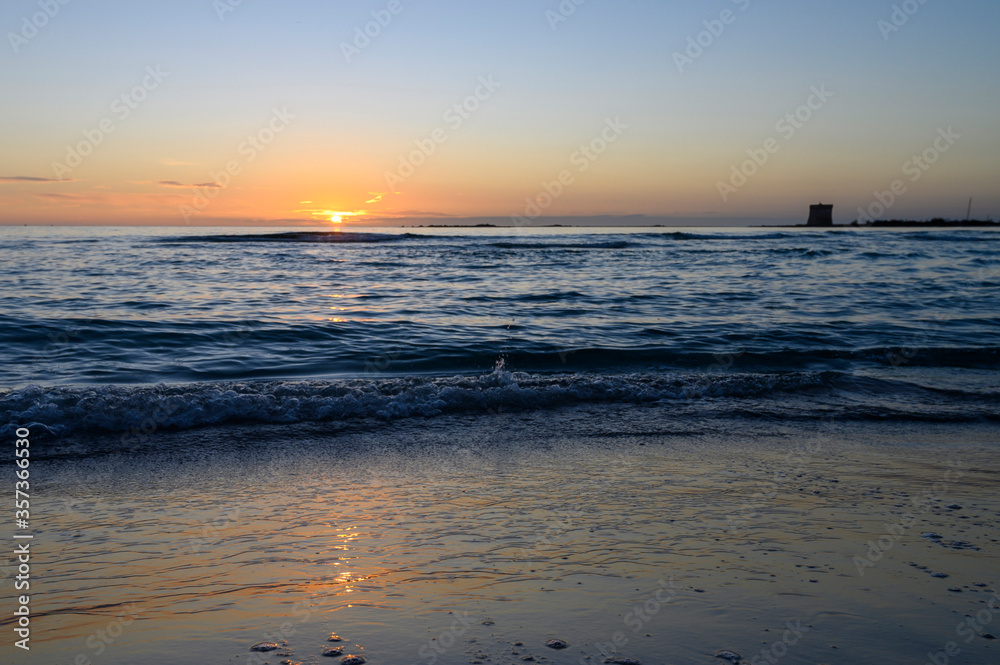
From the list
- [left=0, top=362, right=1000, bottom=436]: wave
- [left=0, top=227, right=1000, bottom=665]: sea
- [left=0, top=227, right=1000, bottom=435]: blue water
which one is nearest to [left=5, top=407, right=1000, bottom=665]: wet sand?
[left=0, top=227, right=1000, bottom=665]: sea

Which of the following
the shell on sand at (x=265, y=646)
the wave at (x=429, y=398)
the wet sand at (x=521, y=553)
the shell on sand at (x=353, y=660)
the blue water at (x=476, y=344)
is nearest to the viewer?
the shell on sand at (x=353, y=660)

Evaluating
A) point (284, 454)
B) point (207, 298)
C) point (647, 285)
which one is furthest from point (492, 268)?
point (284, 454)

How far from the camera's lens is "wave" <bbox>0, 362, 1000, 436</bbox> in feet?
23.9

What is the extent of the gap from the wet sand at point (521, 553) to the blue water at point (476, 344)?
1.69 metres

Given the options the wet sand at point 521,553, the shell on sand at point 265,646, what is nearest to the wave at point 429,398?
A: the wet sand at point 521,553

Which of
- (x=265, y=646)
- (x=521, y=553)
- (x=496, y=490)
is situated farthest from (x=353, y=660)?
(x=496, y=490)

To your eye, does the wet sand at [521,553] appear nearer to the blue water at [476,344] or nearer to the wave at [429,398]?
the wave at [429,398]

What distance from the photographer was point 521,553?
3.87 meters

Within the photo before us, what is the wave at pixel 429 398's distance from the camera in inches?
286

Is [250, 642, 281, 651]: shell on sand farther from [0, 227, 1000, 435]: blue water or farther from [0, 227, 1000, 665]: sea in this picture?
[0, 227, 1000, 435]: blue water

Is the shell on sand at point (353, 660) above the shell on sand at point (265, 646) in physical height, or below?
above

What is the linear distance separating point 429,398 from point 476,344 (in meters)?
4.04

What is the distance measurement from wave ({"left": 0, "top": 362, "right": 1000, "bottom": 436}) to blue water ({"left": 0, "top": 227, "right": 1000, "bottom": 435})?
0.10 feet

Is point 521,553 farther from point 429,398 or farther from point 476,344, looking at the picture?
point 476,344
